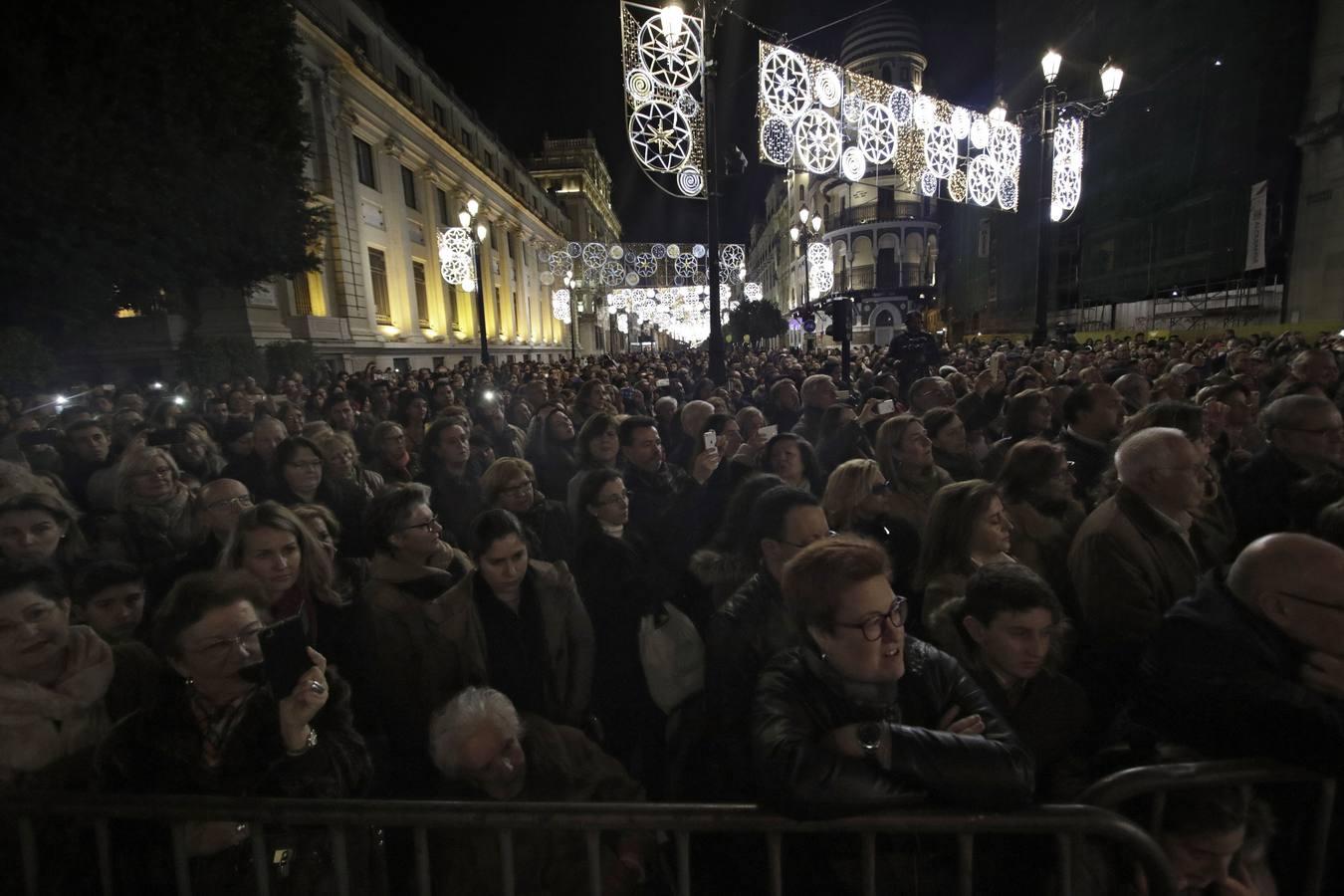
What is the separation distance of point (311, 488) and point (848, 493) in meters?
3.55

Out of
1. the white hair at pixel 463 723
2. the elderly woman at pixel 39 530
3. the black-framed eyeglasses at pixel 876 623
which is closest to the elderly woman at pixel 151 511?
the elderly woman at pixel 39 530

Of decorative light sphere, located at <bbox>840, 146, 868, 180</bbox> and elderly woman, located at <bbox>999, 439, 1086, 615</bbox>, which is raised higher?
decorative light sphere, located at <bbox>840, 146, 868, 180</bbox>

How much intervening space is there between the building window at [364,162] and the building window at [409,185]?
3.74 metres

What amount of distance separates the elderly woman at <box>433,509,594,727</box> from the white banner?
916 inches

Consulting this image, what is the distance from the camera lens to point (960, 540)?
279cm

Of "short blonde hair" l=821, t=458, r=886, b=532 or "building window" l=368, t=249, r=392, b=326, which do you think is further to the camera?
"building window" l=368, t=249, r=392, b=326

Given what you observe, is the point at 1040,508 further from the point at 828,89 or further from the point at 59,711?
the point at 828,89

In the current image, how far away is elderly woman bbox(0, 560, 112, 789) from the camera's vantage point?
72.9 inches

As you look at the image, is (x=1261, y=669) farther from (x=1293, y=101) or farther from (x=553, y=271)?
(x=553, y=271)

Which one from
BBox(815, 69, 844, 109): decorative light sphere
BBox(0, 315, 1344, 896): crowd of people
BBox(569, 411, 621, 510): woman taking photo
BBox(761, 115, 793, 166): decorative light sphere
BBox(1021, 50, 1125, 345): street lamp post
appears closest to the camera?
BBox(0, 315, 1344, 896): crowd of people

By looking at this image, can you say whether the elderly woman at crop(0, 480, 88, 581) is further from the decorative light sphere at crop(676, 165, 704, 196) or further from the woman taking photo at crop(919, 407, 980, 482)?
the decorative light sphere at crop(676, 165, 704, 196)

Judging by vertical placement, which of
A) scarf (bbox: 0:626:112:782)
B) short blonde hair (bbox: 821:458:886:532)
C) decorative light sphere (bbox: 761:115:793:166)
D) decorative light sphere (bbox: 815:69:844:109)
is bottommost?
scarf (bbox: 0:626:112:782)

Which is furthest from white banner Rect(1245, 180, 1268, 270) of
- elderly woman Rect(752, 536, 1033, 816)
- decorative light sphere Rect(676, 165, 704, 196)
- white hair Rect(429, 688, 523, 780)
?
white hair Rect(429, 688, 523, 780)

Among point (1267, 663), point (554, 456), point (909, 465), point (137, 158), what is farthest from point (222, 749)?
point (137, 158)
